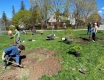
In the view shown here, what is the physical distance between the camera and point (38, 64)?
8.64 metres

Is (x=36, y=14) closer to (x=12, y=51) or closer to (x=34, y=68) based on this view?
(x=12, y=51)

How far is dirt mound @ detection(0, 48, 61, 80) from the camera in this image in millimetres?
7583

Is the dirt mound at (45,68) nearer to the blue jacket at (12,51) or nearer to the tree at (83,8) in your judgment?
the blue jacket at (12,51)

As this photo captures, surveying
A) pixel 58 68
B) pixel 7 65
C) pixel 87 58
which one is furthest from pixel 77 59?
pixel 7 65

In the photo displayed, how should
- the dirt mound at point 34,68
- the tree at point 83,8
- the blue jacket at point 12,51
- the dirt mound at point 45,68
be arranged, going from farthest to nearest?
the tree at point 83,8 < the blue jacket at point 12,51 < the dirt mound at point 45,68 < the dirt mound at point 34,68

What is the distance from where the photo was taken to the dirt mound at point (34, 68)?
7583 millimetres

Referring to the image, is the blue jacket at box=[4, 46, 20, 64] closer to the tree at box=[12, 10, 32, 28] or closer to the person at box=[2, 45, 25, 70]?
the person at box=[2, 45, 25, 70]

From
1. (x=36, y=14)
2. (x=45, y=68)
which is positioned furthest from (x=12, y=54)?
(x=36, y=14)

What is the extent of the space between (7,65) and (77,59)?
373cm

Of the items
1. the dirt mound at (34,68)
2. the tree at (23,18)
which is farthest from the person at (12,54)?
the tree at (23,18)

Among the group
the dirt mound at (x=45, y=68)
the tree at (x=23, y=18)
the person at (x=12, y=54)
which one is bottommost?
the dirt mound at (x=45, y=68)

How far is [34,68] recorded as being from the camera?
823 centimetres

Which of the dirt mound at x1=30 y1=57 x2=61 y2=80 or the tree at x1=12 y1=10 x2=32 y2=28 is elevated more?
the tree at x1=12 y1=10 x2=32 y2=28

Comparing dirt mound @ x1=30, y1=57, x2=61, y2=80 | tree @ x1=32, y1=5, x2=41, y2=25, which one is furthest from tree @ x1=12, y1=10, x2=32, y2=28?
dirt mound @ x1=30, y1=57, x2=61, y2=80
